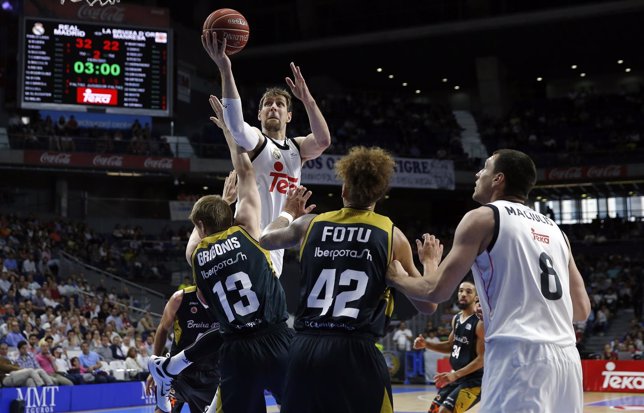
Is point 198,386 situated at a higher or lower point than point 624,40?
lower

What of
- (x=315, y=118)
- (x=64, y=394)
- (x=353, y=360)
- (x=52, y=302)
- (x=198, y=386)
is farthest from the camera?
(x=52, y=302)

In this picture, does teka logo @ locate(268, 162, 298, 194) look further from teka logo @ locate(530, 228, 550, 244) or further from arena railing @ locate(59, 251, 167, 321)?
arena railing @ locate(59, 251, 167, 321)

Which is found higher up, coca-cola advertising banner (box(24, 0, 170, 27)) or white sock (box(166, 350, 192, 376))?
coca-cola advertising banner (box(24, 0, 170, 27))

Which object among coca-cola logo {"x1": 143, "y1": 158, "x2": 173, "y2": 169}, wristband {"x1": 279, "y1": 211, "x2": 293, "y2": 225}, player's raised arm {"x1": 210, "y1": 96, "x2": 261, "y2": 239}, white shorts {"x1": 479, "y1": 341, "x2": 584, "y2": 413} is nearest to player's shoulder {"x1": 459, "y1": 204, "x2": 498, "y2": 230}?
white shorts {"x1": 479, "y1": 341, "x2": 584, "y2": 413}

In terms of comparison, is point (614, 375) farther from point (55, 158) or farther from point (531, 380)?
point (55, 158)

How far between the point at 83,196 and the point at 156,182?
3218mm

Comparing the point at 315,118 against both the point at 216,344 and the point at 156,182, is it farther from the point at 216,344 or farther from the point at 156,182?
the point at 156,182

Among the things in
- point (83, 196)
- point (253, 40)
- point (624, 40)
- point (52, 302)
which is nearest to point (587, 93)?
point (624, 40)

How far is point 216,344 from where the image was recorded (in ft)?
21.9

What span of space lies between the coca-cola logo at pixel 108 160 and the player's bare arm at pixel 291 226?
2539 cm

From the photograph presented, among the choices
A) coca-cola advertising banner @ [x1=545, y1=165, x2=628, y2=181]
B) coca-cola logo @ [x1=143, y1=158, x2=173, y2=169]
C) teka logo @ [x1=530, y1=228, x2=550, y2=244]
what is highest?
coca-cola logo @ [x1=143, y1=158, x2=173, y2=169]

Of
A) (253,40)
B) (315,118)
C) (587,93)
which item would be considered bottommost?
(315,118)

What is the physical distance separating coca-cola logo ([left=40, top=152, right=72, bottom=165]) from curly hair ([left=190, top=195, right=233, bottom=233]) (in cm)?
2445

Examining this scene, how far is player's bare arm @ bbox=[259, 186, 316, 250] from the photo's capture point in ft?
16.4
